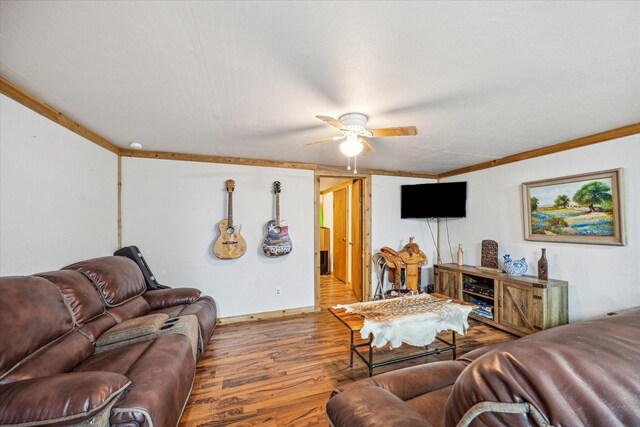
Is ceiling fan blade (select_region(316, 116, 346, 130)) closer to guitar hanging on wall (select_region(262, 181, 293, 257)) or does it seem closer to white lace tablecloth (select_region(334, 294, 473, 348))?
white lace tablecloth (select_region(334, 294, 473, 348))

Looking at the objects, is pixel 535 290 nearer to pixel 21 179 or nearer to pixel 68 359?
pixel 68 359

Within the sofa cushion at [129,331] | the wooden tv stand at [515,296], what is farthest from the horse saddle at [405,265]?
the sofa cushion at [129,331]

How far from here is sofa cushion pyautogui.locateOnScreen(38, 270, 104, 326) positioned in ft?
5.91

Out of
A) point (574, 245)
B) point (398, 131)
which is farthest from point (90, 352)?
point (574, 245)

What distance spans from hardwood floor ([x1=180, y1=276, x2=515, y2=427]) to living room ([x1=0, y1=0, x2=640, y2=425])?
3 centimetres

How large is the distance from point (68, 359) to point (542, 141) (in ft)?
15.1

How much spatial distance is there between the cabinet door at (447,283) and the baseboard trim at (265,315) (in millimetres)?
2071

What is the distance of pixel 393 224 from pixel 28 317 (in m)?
4.30

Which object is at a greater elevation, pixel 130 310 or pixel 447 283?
pixel 130 310

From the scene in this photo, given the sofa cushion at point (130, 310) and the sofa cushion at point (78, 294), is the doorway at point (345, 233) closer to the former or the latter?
the sofa cushion at point (130, 310)

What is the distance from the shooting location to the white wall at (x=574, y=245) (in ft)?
8.07

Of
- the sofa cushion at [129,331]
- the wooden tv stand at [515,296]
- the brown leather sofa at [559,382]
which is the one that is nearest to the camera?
the brown leather sofa at [559,382]

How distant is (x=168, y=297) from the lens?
9.01 feet

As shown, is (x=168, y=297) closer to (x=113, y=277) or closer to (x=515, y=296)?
(x=113, y=277)
